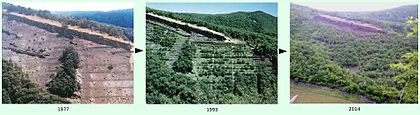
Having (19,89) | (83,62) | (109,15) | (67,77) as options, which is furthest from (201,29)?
(19,89)

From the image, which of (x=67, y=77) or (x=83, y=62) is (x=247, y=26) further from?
(x=67, y=77)

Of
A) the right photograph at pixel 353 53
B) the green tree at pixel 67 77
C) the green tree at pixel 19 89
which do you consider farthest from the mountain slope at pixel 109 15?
the right photograph at pixel 353 53

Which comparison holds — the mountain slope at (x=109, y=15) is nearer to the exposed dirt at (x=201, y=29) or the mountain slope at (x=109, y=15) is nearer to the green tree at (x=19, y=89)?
the exposed dirt at (x=201, y=29)

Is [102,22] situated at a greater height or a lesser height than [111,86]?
greater

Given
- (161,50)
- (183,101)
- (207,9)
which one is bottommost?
(183,101)

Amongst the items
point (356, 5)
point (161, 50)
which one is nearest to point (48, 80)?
point (161, 50)

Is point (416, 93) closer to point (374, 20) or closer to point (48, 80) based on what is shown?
point (374, 20)
